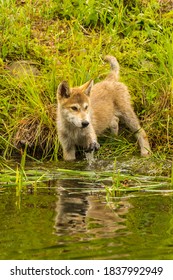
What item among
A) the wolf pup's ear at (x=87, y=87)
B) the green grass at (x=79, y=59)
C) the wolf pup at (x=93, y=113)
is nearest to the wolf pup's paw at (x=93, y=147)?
the wolf pup at (x=93, y=113)

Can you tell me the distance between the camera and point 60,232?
7.68 meters

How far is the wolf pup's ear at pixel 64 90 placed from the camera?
11.5 metres

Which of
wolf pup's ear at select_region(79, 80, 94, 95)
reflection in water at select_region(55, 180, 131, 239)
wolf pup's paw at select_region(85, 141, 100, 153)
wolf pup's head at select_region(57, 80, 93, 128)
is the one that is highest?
wolf pup's ear at select_region(79, 80, 94, 95)

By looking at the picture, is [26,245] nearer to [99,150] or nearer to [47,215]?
[47,215]

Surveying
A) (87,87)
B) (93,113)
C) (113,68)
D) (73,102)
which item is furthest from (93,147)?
(113,68)

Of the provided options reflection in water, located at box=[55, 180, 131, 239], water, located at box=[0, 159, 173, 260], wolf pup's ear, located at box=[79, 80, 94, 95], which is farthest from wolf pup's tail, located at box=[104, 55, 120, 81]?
reflection in water, located at box=[55, 180, 131, 239]

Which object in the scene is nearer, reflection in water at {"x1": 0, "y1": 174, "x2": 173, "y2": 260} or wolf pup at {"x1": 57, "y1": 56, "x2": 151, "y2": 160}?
reflection in water at {"x1": 0, "y1": 174, "x2": 173, "y2": 260}

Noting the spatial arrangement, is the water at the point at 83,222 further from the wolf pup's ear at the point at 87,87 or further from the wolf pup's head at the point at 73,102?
the wolf pup's ear at the point at 87,87

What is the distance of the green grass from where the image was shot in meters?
11.9

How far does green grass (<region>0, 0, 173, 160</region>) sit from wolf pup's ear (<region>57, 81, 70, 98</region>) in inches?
15.9

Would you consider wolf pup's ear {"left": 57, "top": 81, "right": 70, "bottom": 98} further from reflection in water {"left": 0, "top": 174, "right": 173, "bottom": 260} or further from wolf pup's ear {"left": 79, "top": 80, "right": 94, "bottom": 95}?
reflection in water {"left": 0, "top": 174, "right": 173, "bottom": 260}

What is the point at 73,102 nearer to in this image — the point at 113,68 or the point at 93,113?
the point at 93,113

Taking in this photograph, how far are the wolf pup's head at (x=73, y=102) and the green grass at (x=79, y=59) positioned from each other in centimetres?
36
